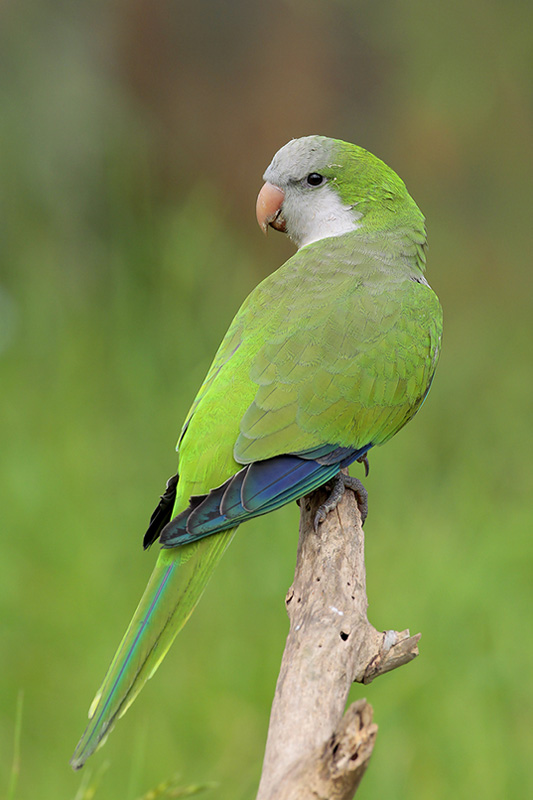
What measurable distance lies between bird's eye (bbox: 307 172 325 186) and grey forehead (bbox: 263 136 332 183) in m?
0.02

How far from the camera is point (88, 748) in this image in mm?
1548

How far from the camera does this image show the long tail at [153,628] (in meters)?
1.62

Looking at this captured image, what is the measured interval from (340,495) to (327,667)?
2.19ft

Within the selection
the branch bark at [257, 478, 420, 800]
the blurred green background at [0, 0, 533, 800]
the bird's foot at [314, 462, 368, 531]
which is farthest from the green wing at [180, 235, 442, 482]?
the blurred green background at [0, 0, 533, 800]

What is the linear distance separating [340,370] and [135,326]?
2058 mm

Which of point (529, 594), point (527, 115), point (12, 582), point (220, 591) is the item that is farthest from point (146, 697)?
point (527, 115)

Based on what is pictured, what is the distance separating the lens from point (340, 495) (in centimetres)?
211

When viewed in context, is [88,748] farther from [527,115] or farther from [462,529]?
[527,115]

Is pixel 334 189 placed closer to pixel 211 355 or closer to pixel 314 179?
pixel 314 179

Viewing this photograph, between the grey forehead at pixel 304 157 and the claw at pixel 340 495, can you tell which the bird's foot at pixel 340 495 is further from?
the grey forehead at pixel 304 157

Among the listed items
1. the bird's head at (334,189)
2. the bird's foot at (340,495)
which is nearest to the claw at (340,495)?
the bird's foot at (340,495)

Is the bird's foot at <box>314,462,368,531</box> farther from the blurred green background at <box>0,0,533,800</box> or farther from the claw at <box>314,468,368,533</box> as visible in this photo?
the blurred green background at <box>0,0,533,800</box>

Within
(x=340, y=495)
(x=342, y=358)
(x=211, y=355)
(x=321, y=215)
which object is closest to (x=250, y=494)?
(x=340, y=495)

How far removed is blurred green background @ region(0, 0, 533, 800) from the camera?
2.78 m
